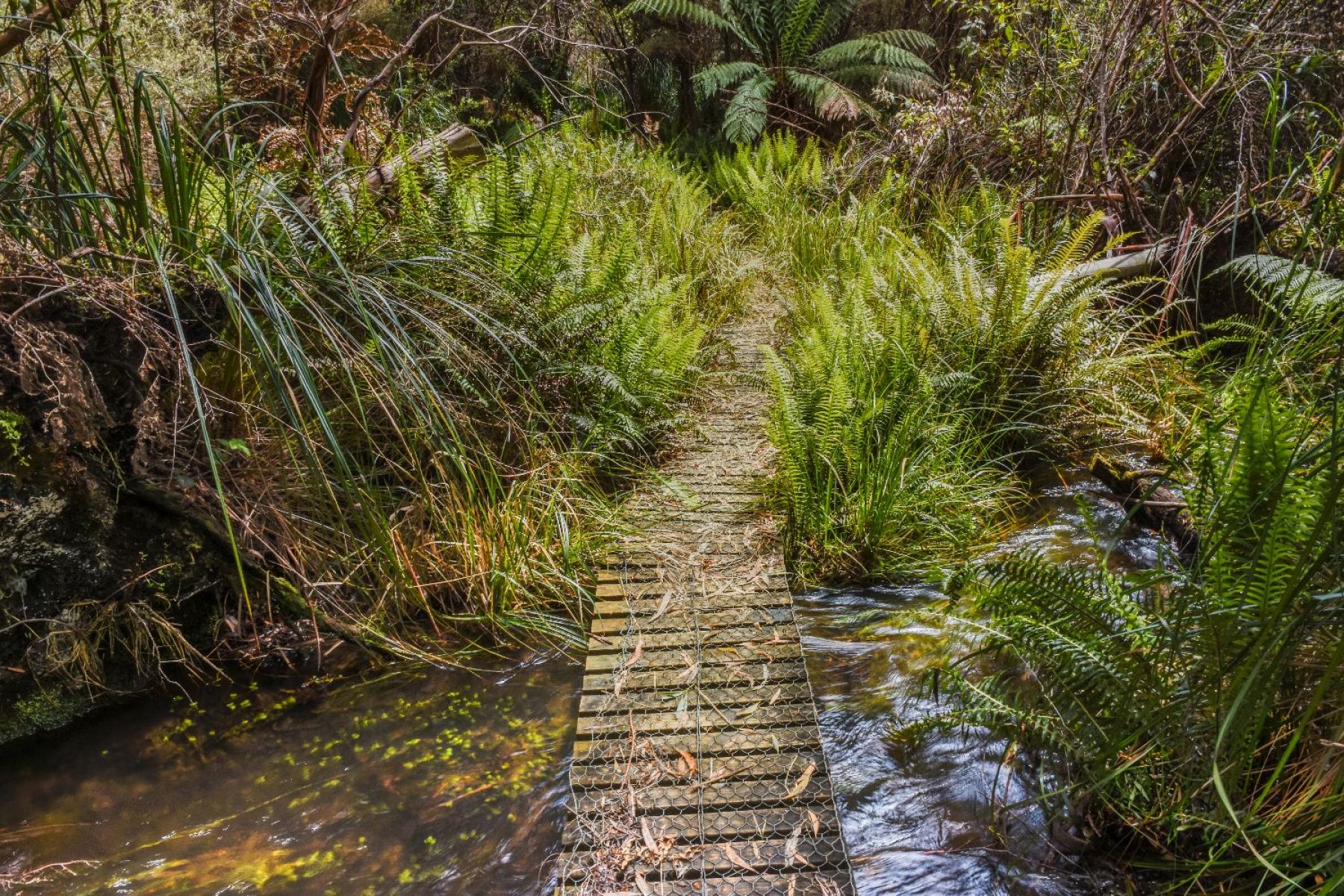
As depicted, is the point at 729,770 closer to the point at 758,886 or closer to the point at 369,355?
the point at 758,886

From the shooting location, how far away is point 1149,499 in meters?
2.81

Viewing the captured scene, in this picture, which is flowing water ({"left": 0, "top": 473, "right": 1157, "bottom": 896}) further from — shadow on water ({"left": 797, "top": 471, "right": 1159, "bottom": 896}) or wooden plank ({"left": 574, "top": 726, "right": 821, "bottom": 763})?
wooden plank ({"left": 574, "top": 726, "right": 821, "bottom": 763})

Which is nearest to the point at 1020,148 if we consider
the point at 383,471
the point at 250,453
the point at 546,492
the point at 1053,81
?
the point at 1053,81

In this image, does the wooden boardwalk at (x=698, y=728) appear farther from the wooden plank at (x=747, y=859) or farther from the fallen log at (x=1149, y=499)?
the fallen log at (x=1149, y=499)

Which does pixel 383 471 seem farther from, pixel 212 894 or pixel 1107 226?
pixel 1107 226

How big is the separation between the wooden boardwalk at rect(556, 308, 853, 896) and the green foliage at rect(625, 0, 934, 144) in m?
6.39

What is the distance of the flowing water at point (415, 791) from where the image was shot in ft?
5.73

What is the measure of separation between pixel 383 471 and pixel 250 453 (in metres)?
0.39

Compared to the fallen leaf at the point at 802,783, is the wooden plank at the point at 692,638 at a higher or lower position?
higher

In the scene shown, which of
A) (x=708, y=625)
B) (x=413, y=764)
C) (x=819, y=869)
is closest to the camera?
(x=819, y=869)

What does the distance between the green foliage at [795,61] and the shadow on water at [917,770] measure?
6.56 m

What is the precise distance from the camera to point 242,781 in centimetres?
201

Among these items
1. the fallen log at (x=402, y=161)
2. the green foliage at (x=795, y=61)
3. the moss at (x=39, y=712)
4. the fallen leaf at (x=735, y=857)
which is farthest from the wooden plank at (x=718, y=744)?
the green foliage at (x=795, y=61)

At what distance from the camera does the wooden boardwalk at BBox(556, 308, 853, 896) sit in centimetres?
167
